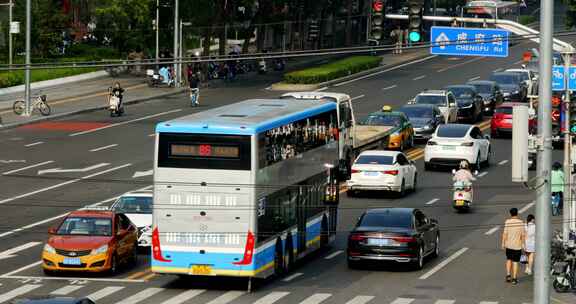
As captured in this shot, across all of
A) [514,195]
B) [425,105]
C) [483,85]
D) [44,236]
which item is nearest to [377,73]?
[483,85]

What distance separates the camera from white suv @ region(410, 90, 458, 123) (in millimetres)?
62094

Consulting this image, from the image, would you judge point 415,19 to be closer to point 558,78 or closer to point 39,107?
point 558,78

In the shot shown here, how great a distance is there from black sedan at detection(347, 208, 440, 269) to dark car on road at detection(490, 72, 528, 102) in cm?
3698

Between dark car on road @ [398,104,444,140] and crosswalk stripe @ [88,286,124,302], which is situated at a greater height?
dark car on road @ [398,104,444,140]

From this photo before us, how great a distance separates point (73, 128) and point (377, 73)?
32336mm

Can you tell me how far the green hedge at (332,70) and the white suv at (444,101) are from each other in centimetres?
1911

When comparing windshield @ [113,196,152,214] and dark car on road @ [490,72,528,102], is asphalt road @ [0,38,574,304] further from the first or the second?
dark car on road @ [490,72,528,102]

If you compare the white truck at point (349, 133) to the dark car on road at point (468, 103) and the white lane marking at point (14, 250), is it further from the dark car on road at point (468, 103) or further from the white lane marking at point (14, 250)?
the white lane marking at point (14, 250)

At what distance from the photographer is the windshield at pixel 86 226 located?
1347 inches

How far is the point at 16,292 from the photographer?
3183cm

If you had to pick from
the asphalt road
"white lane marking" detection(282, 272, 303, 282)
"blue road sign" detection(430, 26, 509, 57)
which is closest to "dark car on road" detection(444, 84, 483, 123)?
the asphalt road

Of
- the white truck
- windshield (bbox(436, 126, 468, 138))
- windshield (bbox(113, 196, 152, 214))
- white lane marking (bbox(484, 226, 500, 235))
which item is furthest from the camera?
windshield (bbox(436, 126, 468, 138))

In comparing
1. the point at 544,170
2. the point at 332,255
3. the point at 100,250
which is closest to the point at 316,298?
the point at 100,250

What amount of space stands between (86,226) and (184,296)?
3.82 meters
